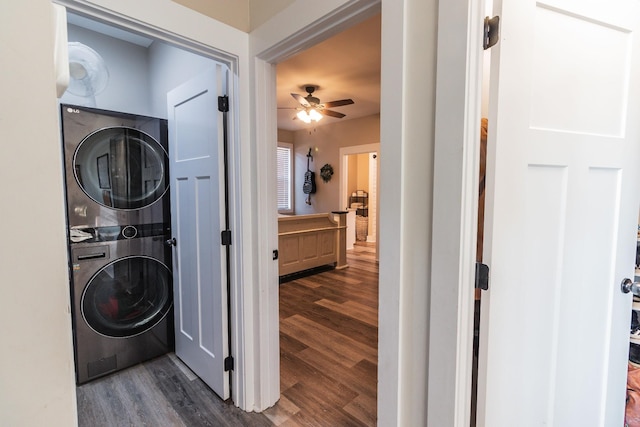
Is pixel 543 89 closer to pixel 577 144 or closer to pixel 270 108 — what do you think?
pixel 577 144

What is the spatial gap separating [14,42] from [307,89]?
161 inches

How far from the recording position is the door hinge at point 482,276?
921 millimetres

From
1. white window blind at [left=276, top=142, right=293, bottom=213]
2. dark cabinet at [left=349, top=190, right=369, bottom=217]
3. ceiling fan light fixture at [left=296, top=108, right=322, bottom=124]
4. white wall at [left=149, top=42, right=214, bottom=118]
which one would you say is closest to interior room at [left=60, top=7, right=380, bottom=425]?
white wall at [left=149, top=42, right=214, bottom=118]

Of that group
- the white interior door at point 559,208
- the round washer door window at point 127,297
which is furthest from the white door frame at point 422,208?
the round washer door window at point 127,297

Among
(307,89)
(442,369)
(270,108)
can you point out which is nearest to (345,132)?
(307,89)

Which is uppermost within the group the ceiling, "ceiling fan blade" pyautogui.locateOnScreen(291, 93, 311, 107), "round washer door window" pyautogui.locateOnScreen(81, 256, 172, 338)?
the ceiling

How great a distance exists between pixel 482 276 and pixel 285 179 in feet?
20.9

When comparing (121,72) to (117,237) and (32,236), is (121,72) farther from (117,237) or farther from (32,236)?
(32,236)

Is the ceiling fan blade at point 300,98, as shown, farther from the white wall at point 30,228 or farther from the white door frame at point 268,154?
the white wall at point 30,228

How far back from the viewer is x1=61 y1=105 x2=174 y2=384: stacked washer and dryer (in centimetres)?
189

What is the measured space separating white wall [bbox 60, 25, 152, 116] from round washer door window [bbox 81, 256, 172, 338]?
1476 millimetres

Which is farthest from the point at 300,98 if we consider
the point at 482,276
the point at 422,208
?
the point at 482,276

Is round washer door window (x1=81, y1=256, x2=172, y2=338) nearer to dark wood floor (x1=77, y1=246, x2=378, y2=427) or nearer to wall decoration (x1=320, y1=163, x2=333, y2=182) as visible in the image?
dark wood floor (x1=77, y1=246, x2=378, y2=427)

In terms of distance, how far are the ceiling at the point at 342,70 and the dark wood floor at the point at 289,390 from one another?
2.59 meters
